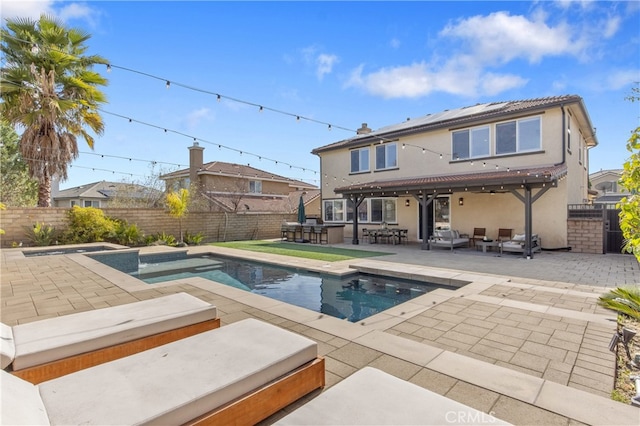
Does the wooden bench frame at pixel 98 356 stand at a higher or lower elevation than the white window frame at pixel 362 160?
lower

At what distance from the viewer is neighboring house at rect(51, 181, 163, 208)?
20.2 m

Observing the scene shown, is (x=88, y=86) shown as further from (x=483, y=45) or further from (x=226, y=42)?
(x=483, y=45)

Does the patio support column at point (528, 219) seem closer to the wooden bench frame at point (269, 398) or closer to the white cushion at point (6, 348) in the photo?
the wooden bench frame at point (269, 398)

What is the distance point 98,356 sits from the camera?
2.81 metres

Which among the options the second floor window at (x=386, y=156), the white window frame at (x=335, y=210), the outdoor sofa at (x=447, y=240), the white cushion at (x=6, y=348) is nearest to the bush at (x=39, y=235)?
Answer: the white cushion at (x=6, y=348)

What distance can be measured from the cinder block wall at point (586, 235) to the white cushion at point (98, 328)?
1331cm

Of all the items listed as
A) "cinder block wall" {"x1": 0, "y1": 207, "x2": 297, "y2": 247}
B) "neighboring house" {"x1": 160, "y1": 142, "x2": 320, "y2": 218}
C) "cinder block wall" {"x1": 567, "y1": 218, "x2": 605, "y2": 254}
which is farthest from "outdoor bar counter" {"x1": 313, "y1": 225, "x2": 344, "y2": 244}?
"cinder block wall" {"x1": 567, "y1": 218, "x2": 605, "y2": 254}

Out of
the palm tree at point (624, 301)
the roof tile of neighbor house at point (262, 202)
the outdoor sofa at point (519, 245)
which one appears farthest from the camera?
the roof tile of neighbor house at point (262, 202)

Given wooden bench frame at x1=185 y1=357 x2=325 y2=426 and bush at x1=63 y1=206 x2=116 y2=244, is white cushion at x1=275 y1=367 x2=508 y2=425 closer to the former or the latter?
wooden bench frame at x1=185 y1=357 x2=325 y2=426

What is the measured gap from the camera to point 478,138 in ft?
45.4

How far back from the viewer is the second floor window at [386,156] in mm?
16797

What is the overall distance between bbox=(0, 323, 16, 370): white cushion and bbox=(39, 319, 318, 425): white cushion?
0.59 m

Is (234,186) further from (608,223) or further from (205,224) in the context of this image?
(608,223)

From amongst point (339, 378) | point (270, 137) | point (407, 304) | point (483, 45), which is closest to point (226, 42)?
point (270, 137)
